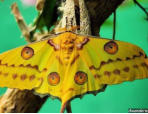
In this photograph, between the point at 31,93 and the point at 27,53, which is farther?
the point at 31,93

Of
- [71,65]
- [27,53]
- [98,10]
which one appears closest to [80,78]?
[71,65]

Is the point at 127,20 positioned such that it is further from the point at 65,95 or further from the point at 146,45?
the point at 65,95

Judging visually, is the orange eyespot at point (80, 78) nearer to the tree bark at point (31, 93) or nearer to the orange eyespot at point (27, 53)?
the orange eyespot at point (27, 53)

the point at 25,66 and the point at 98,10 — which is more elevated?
the point at 98,10

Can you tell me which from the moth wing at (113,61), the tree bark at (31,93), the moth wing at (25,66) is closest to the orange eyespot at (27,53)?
the moth wing at (25,66)

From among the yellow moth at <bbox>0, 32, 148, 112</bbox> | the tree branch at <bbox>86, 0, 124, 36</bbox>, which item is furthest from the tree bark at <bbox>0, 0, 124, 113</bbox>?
the yellow moth at <bbox>0, 32, 148, 112</bbox>

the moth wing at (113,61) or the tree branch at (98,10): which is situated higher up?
the tree branch at (98,10)

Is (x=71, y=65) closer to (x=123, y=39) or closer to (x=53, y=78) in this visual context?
(x=53, y=78)

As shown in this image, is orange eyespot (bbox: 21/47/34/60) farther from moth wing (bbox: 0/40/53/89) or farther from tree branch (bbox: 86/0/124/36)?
tree branch (bbox: 86/0/124/36)
